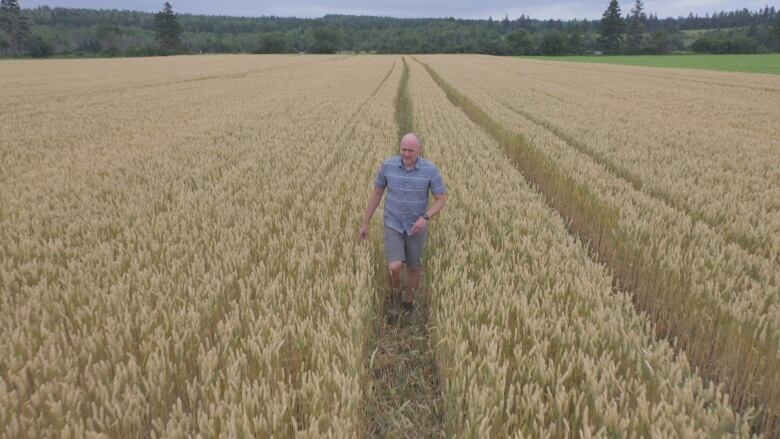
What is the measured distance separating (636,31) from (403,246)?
14165 cm

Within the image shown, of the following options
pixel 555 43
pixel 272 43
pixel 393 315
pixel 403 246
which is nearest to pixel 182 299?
pixel 393 315

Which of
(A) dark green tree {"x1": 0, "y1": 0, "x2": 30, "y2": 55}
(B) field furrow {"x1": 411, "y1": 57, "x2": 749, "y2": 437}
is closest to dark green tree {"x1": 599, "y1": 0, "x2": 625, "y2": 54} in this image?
(B) field furrow {"x1": 411, "y1": 57, "x2": 749, "y2": 437}

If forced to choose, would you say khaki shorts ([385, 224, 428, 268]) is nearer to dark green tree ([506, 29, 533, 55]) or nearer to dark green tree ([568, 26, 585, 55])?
dark green tree ([506, 29, 533, 55])

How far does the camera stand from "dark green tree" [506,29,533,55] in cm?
11525

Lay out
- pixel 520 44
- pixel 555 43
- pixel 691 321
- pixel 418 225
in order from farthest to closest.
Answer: pixel 520 44, pixel 555 43, pixel 418 225, pixel 691 321

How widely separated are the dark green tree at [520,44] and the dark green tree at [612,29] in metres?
21.9

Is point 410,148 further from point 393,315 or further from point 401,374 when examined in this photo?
point 401,374

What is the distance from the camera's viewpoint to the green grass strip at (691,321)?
2990 mm

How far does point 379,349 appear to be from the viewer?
370 cm

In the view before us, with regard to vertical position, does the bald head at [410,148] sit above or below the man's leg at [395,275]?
above

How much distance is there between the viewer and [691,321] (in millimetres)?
3732

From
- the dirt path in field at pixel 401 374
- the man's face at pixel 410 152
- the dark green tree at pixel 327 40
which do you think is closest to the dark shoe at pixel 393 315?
the dirt path in field at pixel 401 374

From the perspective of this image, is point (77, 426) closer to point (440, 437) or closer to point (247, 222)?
point (440, 437)

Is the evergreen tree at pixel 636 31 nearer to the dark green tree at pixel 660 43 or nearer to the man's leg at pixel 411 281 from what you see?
the dark green tree at pixel 660 43
